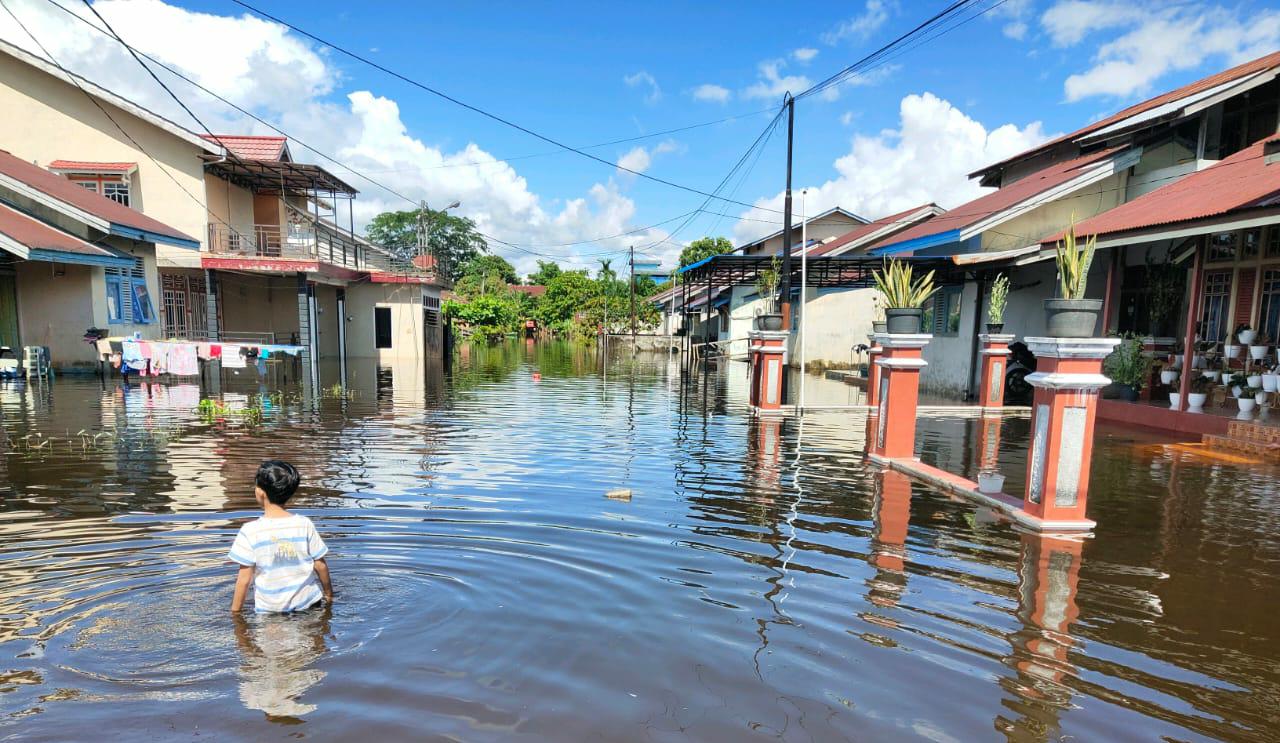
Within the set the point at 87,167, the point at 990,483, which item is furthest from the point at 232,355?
the point at 990,483

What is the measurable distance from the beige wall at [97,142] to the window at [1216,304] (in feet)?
87.8

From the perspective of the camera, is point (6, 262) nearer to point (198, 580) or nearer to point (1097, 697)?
point (198, 580)

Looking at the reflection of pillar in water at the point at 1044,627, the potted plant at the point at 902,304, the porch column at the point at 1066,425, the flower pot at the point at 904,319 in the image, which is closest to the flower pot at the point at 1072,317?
the porch column at the point at 1066,425

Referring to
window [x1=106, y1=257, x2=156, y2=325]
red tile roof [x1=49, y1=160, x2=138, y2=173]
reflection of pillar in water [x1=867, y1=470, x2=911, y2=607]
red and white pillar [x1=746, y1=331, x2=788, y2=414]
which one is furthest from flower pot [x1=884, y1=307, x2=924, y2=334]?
red tile roof [x1=49, y1=160, x2=138, y2=173]

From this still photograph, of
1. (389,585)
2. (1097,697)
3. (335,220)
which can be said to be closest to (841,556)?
(1097,697)

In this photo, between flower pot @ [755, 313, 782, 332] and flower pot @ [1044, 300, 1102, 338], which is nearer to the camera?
flower pot @ [1044, 300, 1102, 338]

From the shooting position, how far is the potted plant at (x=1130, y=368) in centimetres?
1316

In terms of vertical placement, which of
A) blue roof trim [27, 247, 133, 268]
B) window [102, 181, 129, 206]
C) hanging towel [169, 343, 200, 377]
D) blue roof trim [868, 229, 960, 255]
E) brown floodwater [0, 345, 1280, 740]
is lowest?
brown floodwater [0, 345, 1280, 740]

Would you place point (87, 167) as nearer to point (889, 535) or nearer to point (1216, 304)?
point (889, 535)

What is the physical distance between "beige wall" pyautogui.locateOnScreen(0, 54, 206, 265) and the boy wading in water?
22091 mm

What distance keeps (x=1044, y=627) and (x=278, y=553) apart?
477 cm

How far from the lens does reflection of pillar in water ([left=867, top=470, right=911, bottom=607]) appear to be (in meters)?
4.93

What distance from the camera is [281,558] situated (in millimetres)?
4004

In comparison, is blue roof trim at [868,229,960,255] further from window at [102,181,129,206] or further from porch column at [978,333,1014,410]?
window at [102,181,129,206]
